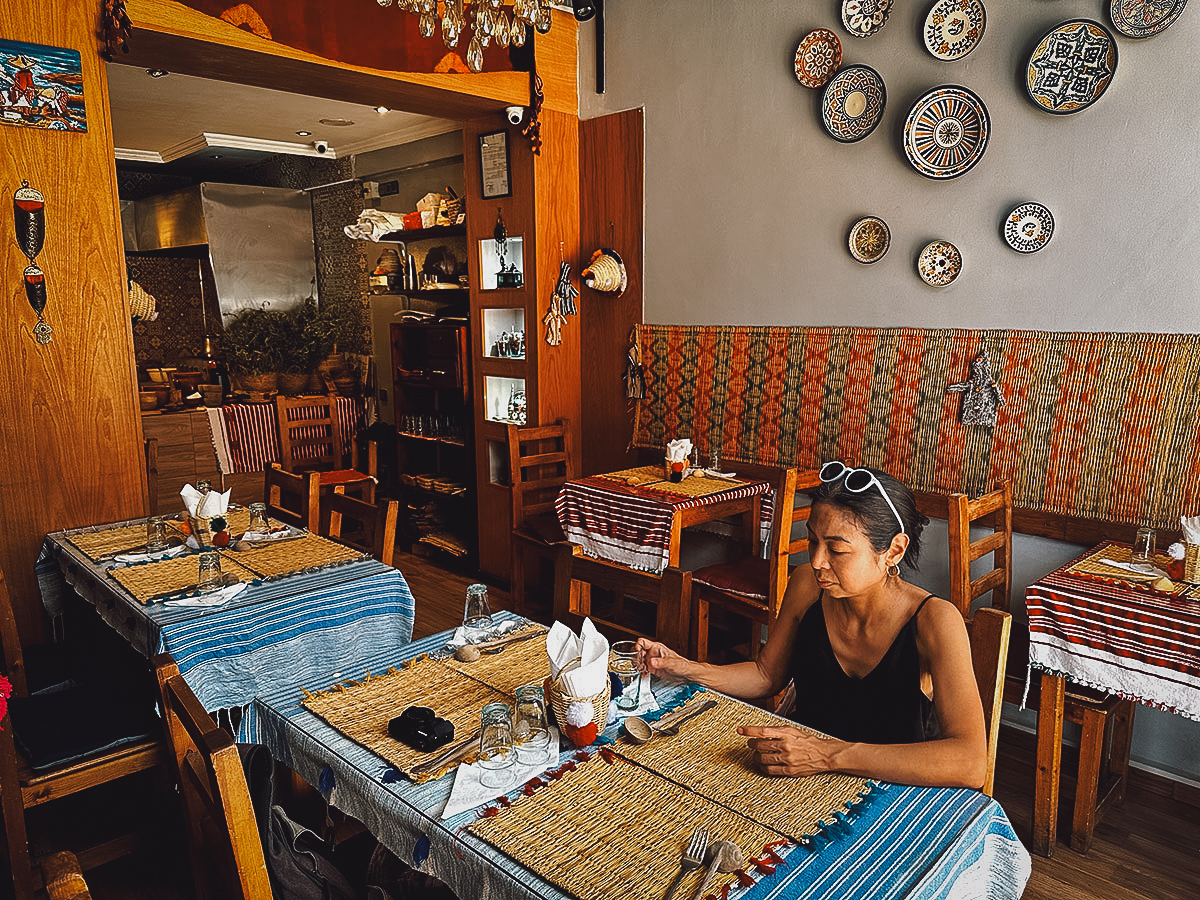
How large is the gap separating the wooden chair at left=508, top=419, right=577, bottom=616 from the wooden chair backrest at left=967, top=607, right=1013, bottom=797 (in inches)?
103

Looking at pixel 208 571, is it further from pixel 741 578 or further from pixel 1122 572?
pixel 1122 572

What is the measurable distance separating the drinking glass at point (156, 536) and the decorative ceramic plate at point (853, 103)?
3.21m

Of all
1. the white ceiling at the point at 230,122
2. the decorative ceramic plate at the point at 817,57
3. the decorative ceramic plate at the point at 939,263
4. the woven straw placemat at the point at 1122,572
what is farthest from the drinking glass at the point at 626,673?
the white ceiling at the point at 230,122

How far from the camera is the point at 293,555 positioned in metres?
2.83

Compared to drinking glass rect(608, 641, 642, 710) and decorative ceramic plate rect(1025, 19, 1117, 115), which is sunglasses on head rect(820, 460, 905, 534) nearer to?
drinking glass rect(608, 641, 642, 710)

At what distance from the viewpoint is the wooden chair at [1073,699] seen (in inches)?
97.0

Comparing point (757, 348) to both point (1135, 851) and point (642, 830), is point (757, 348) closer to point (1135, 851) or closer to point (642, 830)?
point (1135, 851)

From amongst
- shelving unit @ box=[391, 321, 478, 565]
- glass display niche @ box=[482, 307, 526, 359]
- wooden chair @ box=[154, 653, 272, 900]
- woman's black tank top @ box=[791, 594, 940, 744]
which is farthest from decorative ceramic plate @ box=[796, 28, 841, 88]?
wooden chair @ box=[154, 653, 272, 900]

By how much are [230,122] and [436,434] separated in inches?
118

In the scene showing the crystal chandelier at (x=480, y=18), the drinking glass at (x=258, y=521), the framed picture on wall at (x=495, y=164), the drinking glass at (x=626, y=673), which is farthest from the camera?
the framed picture on wall at (x=495, y=164)

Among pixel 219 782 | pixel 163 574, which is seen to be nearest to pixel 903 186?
pixel 163 574

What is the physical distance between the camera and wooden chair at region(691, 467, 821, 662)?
10.4 ft

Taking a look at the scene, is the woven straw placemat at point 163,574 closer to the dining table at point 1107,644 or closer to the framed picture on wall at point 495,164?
the dining table at point 1107,644

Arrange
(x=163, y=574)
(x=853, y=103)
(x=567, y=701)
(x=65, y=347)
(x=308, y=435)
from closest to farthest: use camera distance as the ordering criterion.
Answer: (x=567, y=701), (x=163, y=574), (x=65, y=347), (x=853, y=103), (x=308, y=435)
